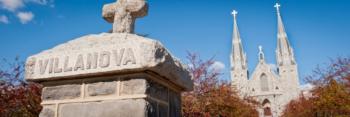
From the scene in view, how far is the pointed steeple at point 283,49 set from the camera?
52.8 m

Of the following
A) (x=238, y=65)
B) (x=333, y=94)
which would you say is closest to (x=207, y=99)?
(x=333, y=94)

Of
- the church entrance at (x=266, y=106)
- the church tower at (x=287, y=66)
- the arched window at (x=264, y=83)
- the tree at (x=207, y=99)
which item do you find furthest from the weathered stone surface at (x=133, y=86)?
the arched window at (x=264, y=83)

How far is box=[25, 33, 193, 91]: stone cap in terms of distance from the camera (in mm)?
2166

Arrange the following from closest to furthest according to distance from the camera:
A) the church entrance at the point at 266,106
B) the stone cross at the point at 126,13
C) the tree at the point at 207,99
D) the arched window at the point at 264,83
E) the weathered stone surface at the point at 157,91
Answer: the weathered stone surface at the point at 157,91 → the stone cross at the point at 126,13 → the tree at the point at 207,99 → the church entrance at the point at 266,106 → the arched window at the point at 264,83

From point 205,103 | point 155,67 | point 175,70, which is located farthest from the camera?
point 205,103

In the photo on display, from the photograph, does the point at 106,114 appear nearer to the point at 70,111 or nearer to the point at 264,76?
the point at 70,111

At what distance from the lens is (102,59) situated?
7.47 feet

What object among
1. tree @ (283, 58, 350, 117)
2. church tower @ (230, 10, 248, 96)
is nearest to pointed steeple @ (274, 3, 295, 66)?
church tower @ (230, 10, 248, 96)

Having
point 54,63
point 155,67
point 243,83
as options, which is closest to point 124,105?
point 155,67

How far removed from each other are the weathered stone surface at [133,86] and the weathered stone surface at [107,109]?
2.5 inches

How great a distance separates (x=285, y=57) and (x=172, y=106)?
53839mm

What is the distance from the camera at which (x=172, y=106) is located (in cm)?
270

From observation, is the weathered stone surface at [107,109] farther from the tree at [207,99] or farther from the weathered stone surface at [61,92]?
the tree at [207,99]

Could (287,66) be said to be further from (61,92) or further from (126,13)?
(61,92)
